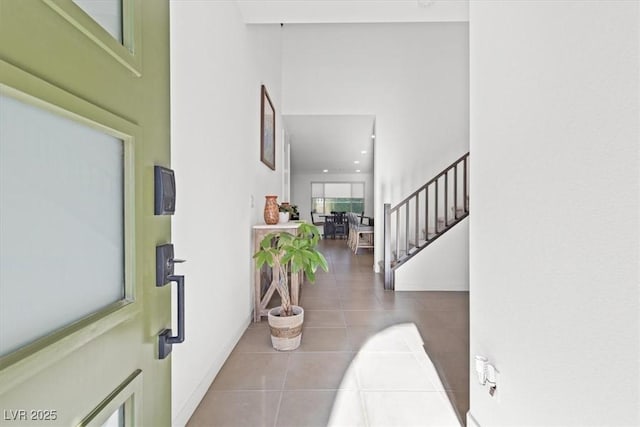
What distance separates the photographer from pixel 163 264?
808 millimetres

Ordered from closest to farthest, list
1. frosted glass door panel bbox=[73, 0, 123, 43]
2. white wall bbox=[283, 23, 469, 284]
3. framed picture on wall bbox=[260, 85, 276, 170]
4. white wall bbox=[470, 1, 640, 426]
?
1. frosted glass door panel bbox=[73, 0, 123, 43]
2. white wall bbox=[470, 1, 640, 426]
3. framed picture on wall bbox=[260, 85, 276, 170]
4. white wall bbox=[283, 23, 469, 284]

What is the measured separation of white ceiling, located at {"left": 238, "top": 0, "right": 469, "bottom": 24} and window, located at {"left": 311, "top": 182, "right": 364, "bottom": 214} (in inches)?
391

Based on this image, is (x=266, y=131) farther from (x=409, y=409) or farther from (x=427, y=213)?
(x=409, y=409)

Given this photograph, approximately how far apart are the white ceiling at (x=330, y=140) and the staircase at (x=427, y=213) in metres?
1.67

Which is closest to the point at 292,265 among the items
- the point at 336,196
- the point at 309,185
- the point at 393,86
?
the point at 393,86

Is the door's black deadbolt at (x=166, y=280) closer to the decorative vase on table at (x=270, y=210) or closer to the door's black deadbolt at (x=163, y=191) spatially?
the door's black deadbolt at (x=163, y=191)

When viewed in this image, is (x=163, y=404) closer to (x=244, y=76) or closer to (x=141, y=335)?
(x=141, y=335)

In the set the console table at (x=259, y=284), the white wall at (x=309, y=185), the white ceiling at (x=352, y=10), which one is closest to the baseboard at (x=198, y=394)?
the console table at (x=259, y=284)

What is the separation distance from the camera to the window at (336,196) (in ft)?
40.8

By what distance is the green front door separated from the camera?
45cm

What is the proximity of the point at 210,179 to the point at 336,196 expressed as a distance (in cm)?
1080

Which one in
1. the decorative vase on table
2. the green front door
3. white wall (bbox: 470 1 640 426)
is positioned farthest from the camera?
the decorative vase on table

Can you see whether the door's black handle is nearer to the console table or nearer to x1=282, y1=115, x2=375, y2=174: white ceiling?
the console table

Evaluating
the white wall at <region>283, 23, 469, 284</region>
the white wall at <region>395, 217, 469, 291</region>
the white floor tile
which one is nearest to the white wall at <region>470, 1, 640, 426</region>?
the white floor tile
